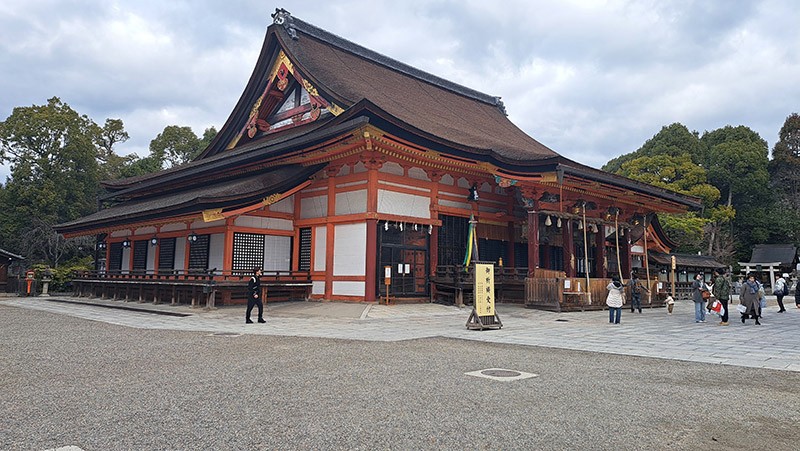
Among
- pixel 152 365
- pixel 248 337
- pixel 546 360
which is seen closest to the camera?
pixel 152 365

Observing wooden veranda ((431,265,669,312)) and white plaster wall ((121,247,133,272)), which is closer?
wooden veranda ((431,265,669,312))

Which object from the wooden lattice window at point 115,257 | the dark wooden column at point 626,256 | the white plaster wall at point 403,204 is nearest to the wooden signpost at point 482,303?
the white plaster wall at point 403,204

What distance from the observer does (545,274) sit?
17.6 m

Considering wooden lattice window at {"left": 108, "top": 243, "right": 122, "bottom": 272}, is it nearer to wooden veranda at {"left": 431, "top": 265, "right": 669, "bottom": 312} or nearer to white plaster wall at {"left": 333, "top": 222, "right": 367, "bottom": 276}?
white plaster wall at {"left": 333, "top": 222, "right": 367, "bottom": 276}

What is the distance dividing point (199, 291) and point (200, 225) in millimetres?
3269

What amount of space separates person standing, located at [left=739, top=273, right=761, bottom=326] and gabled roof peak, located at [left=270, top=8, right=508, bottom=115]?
715 inches

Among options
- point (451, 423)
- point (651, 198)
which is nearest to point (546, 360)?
point (451, 423)

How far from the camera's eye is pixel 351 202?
57.2 feet

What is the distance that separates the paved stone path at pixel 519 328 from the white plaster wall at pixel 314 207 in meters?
3.35

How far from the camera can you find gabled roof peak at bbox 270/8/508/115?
2156 cm

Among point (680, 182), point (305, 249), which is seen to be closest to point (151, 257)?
point (305, 249)

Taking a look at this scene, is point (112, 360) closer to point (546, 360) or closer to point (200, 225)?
point (546, 360)

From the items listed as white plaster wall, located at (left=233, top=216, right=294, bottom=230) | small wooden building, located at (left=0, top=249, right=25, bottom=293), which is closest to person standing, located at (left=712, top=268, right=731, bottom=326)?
white plaster wall, located at (left=233, top=216, right=294, bottom=230)

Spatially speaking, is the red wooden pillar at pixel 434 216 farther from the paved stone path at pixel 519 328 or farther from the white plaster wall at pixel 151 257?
the white plaster wall at pixel 151 257
